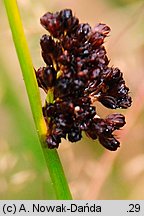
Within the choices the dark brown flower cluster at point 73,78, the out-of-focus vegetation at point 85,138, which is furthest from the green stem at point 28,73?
the out-of-focus vegetation at point 85,138

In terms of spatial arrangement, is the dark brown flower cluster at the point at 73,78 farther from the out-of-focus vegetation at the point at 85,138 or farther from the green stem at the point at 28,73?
the out-of-focus vegetation at the point at 85,138

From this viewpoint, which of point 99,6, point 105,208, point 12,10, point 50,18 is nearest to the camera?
point 12,10

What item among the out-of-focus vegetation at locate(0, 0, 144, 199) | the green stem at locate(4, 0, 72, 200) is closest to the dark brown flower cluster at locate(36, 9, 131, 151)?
the green stem at locate(4, 0, 72, 200)

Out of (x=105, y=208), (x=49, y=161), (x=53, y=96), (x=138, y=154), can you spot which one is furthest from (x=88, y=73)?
(x=138, y=154)

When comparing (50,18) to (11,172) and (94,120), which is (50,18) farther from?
(11,172)

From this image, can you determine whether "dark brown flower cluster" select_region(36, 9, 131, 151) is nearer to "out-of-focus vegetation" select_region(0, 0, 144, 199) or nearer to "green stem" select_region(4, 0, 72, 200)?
"green stem" select_region(4, 0, 72, 200)

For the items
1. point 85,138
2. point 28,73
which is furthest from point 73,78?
point 85,138
